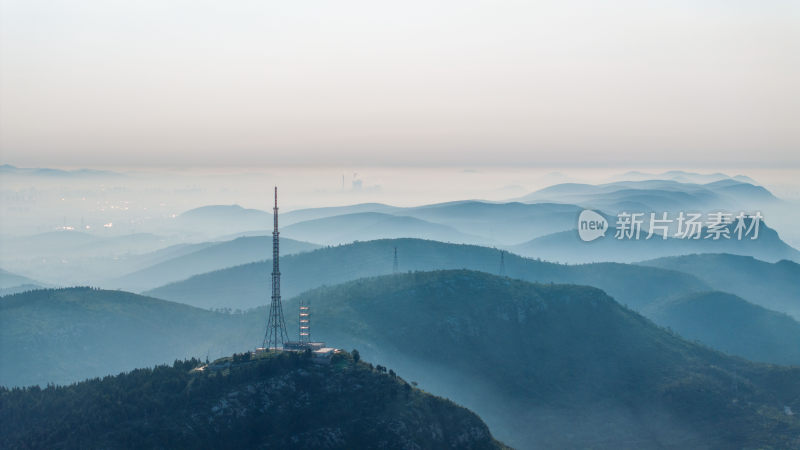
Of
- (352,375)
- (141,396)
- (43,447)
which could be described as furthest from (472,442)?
(43,447)

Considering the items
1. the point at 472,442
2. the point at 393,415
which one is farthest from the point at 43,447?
the point at 472,442

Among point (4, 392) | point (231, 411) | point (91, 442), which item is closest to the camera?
point (91, 442)

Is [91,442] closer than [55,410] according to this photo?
Yes

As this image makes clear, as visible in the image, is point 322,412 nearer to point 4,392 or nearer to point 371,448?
point 371,448

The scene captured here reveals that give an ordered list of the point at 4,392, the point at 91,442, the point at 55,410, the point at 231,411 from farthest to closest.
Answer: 1. the point at 4,392
2. the point at 55,410
3. the point at 231,411
4. the point at 91,442

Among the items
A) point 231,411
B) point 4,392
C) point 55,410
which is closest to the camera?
point 231,411

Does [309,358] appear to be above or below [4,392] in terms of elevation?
above

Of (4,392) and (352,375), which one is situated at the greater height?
(352,375)

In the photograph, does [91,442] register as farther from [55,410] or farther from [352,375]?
[352,375]

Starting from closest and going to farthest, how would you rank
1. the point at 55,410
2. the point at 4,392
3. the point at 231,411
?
1. the point at 231,411
2. the point at 55,410
3. the point at 4,392
